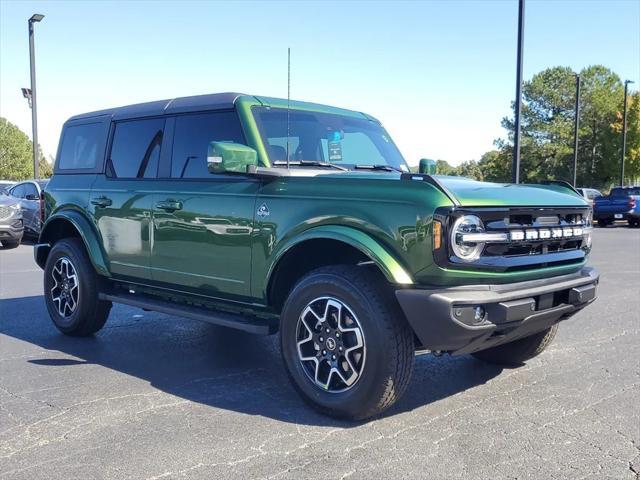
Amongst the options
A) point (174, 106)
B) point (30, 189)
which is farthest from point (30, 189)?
point (174, 106)

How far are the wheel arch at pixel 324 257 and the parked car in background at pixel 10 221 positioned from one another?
1237cm

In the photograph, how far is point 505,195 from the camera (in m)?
3.88

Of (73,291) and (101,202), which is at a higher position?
(101,202)

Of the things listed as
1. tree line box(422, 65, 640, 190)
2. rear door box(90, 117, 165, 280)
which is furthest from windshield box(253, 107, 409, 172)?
tree line box(422, 65, 640, 190)

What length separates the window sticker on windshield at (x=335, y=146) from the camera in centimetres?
496

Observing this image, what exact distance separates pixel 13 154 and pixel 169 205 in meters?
90.5

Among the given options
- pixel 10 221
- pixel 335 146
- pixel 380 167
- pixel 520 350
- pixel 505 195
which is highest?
pixel 335 146

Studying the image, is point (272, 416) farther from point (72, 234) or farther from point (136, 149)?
point (72, 234)

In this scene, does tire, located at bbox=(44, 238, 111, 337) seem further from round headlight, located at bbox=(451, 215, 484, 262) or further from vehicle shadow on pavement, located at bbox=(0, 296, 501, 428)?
round headlight, located at bbox=(451, 215, 484, 262)

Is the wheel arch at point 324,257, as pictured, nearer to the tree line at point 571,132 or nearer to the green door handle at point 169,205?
the green door handle at point 169,205

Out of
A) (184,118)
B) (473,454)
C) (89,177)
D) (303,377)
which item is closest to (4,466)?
(303,377)

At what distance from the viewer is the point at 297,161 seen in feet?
15.3

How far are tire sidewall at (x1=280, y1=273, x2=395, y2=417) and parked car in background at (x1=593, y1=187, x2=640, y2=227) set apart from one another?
2398 centimetres

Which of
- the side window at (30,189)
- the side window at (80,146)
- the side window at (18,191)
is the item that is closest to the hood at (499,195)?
the side window at (80,146)
